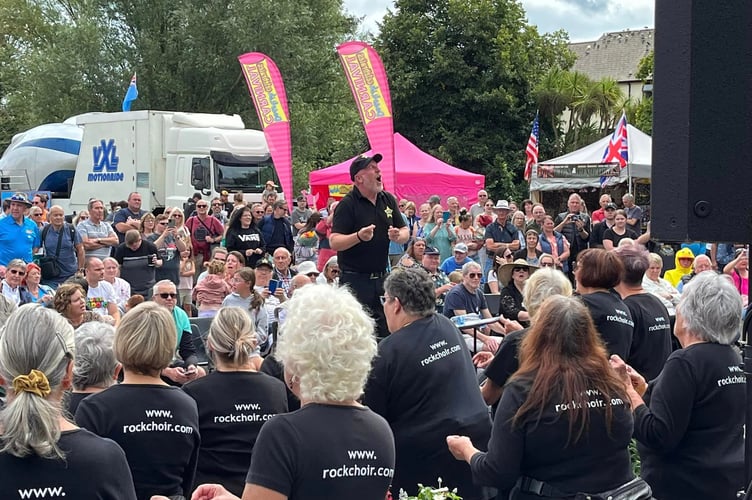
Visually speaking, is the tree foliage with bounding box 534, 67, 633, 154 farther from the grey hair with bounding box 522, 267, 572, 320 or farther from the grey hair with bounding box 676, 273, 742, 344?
the grey hair with bounding box 676, 273, 742, 344

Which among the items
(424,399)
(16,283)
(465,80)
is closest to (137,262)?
(16,283)

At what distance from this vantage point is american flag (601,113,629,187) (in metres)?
23.6

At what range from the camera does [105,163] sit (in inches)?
880

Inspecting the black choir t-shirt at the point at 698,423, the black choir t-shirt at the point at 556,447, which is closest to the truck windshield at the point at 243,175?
the black choir t-shirt at the point at 698,423

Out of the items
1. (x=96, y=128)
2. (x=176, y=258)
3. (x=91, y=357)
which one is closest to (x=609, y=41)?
(x=96, y=128)

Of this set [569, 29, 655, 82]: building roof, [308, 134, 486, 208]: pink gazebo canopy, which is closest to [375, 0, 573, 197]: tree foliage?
[308, 134, 486, 208]: pink gazebo canopy

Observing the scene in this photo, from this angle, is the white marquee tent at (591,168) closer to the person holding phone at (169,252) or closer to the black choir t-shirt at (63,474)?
the person holding phone at (169,252)

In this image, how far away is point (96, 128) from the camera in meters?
22.7

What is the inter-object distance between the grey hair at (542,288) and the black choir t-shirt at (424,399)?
511mm

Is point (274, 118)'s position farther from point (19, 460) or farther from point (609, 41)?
point (609, 41)

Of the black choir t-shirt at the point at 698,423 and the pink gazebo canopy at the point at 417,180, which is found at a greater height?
the pink gazebo canopy at the point at 417,180

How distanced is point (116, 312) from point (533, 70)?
99.7ft

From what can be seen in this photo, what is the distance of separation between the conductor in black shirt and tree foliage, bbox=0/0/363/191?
85.6 feet

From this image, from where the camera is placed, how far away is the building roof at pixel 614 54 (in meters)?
71.6
